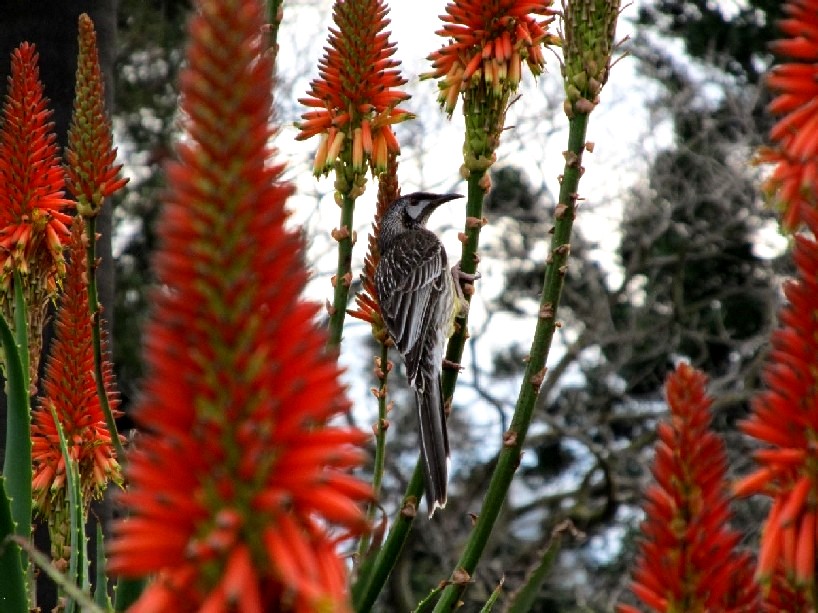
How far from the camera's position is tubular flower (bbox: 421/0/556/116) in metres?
2.52

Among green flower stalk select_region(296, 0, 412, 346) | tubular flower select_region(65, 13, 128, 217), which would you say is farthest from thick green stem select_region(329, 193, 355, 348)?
tubular flower select_region(65, 13, 128, 217)

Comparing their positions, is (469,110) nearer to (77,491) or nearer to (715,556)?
(77,491)

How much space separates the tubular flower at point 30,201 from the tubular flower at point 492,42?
899 mm

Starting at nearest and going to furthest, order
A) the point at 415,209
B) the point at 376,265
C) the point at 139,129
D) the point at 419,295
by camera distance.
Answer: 1. the point at 376,265
2. the point at 419,295
3. the point at 415,209
4. the point at 139,129

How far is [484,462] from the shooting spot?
1444 centimetres

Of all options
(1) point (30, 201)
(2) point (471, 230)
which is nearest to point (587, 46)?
(2) point (471, 230)

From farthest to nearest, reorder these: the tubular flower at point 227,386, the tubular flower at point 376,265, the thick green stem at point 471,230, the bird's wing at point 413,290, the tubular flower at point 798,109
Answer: the bird's wing at point 413,290
the tubular flower at point 376,265
the thick green stem at point 471,230
the tubular flower at point 798,109
the tubular flower at point 227,386

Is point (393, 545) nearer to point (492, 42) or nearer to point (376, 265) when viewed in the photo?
point (376, 265)

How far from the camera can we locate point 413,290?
4668 mm

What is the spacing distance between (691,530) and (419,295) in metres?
3.55

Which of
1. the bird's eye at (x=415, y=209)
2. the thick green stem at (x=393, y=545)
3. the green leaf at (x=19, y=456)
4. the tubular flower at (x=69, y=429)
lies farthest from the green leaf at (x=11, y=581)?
the bird's eye at (x=415, y=209)

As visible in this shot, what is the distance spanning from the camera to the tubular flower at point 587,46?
2258 mm

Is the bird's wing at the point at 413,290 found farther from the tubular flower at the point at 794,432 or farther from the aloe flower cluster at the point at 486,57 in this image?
the tubular flower at the point at 794,432

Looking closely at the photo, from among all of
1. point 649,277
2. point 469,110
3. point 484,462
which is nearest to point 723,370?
point 649,277
